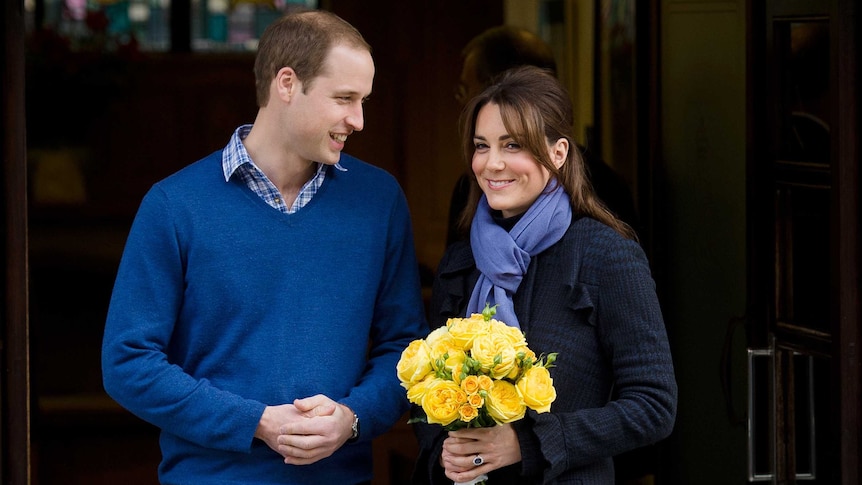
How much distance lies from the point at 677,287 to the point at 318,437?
2.86 metres

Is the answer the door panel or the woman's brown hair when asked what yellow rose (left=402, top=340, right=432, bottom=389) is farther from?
the door panel

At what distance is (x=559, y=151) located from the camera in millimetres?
2689

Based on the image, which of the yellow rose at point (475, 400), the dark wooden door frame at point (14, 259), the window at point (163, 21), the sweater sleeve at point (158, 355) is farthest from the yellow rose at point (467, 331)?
the window at point (163, 21)

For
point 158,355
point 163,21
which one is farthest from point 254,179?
Answer: point 163,21

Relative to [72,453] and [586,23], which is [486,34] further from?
[72,453]

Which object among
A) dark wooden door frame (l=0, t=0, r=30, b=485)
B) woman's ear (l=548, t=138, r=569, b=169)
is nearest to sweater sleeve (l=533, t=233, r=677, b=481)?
woman's ear (l=548, t=138, r=569, b=169)

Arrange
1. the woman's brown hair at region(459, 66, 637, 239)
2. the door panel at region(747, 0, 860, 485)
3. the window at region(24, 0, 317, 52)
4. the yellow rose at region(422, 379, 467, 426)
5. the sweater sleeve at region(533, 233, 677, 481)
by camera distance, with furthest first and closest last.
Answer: the window at region(24, 0, 317, 52) < the door panel at region(747, 0, 860, 485) < the woman's brown hair at region(459, 66, 637, 239) < the sweater sleeve at region(533, 233, 677, 481) < the yellow rose at region(422, 379, 467, 426)

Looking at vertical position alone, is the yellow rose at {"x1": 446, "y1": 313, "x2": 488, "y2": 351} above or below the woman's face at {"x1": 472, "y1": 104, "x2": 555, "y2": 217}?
below

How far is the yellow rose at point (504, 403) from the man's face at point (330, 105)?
0.68m

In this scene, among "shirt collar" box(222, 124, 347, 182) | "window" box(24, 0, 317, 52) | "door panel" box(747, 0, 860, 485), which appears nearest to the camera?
"shirt collar" box(222, 124, 347, 182)

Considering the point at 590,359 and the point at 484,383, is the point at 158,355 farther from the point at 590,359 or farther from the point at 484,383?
the point at 590,359

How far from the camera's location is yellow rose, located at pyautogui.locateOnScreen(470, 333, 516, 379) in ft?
7.59

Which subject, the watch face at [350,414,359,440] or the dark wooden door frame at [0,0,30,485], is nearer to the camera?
the watch face at [350,414,359,440]

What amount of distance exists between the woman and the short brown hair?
33 centimetres
